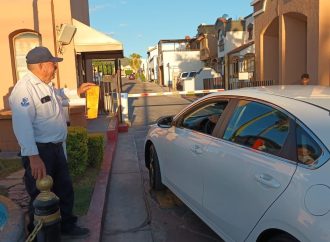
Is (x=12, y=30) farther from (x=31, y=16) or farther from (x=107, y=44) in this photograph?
(x=107, y=44)

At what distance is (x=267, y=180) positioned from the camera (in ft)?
9.64

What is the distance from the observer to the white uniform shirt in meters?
3.35

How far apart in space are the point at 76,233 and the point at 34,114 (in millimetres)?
1301

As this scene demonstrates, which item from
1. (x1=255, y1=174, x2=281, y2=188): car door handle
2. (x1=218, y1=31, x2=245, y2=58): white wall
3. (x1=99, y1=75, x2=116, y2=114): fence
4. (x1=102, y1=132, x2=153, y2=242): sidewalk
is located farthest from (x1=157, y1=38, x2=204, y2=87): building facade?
(x1=255, y1=174, x2=281, y2=188): car door handle

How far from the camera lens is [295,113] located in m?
3.04

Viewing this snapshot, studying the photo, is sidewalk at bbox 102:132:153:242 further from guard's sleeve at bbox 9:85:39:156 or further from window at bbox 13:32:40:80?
window at bbox 13:32:40:80

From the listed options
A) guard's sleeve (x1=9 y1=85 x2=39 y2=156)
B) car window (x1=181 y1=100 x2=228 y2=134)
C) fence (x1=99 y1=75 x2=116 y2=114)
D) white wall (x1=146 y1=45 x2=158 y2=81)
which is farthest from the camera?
white wall (x1=146 y1=45 x2=158 y2=81)

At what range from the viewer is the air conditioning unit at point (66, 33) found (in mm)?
9645

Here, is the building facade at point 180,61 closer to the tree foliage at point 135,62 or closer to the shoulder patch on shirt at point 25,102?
the shoulder patch on shirt at point 25,102

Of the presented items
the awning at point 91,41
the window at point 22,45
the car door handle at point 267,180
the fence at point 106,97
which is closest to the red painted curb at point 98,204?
the car door handle at point 267,180

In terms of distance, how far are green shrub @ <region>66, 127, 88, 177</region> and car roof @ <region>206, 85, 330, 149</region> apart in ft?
8.44

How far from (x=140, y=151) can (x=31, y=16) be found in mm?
4224

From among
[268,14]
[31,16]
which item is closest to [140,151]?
[31,16]

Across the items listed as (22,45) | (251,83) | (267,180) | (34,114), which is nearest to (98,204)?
(34,114)
